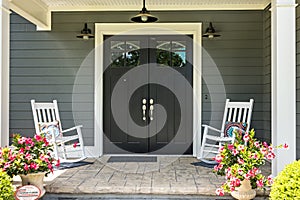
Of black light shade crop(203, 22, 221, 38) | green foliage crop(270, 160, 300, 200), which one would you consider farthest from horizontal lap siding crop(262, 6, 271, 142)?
green foliage crop(270, 160, 300, 200)

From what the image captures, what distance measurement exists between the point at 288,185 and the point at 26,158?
90.9 inches

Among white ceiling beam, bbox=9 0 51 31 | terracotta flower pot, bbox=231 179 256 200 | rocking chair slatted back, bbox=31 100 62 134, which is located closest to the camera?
terracotta flower pot, bbox=231 179 256 200

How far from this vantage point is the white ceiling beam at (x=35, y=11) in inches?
180

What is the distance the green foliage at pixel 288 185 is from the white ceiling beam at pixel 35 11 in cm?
359

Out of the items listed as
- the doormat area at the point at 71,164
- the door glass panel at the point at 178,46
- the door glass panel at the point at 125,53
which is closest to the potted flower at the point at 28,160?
the doormat area at the point at 71,164

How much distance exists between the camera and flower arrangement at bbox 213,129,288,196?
312 cm

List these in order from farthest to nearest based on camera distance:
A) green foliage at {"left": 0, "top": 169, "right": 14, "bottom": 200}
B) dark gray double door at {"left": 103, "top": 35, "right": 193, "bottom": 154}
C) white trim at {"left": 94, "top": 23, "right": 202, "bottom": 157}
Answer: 1. dark gray double door at {"left": 103, "top": 35, "right": 193, "bottom": 154}
2. white trim at {"left": 94, "top": 23, "right": 202, "bottom": 157}
3. green foliage at {"left": 0, "top": 169, "right": 14, "bottom": 200}

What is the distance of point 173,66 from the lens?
5.77 metres

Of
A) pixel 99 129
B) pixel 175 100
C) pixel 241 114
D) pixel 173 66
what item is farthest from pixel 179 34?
pixel 99 129

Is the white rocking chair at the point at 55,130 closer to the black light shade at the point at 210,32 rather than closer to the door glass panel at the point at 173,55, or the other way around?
the door glass panel at the point at 173,55

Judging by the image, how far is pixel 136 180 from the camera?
396 cm

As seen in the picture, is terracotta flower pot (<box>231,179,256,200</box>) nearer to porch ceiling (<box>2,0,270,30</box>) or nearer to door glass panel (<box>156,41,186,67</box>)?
door glass panel (<box>156,41,186,67</box>)

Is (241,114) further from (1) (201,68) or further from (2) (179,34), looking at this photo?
(2) (179,34)

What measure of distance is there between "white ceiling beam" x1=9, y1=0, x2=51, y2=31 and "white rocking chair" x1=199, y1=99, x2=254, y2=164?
2.94 m
